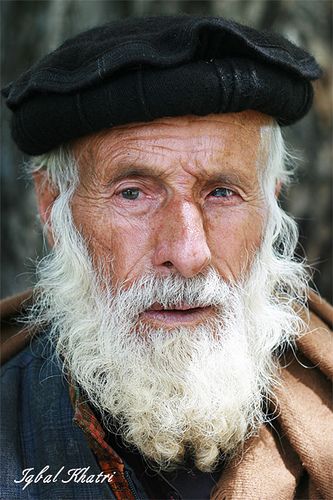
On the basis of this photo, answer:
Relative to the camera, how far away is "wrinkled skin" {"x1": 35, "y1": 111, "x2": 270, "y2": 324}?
242 cm

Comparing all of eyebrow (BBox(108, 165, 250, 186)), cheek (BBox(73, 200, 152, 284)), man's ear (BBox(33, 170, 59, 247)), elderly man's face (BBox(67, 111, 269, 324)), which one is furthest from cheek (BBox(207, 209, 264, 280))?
man's ear (BBox(33, 170, 59, 247))

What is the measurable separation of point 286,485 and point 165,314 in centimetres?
68

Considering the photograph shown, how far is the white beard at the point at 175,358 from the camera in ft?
7.99

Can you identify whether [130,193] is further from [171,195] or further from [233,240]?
[233,240]

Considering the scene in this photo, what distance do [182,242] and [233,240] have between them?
276mm

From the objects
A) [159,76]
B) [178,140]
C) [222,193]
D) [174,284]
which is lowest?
[174,284]

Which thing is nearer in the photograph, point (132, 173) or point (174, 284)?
point (174, 284)

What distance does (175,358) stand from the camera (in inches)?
95.0

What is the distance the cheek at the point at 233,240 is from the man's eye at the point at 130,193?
0.27m

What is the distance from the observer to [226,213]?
2551 millimetres
